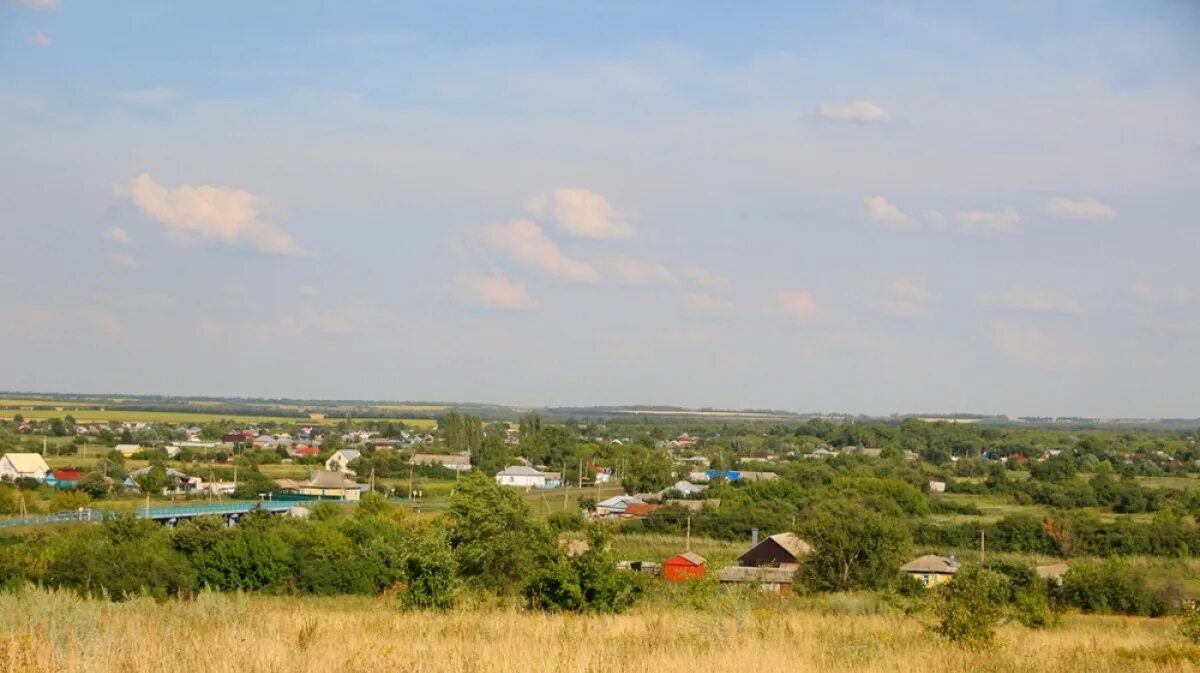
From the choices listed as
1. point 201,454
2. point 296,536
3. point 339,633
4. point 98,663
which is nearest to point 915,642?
point 339,633

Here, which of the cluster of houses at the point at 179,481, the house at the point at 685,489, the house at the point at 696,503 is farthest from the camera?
the house at the point at 685,489

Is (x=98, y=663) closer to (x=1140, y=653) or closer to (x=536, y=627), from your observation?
(x=536, y=627)

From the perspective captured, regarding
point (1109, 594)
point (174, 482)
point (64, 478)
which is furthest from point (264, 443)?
point (1109, 594)

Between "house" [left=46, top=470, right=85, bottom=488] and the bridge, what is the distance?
484 inches

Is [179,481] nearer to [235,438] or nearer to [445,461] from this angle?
[445,461]

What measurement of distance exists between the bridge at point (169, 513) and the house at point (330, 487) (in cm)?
A: 821

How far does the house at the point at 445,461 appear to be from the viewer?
94.3m

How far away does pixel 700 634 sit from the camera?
34.4 feet

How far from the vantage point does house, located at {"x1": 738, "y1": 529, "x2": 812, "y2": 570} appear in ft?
134

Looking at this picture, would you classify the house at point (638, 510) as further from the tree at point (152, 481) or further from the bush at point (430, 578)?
the bush at point (430, 578)

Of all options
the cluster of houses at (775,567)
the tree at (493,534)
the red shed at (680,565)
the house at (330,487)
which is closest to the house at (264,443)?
the house at (330,487)

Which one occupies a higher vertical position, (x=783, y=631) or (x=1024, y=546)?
(x=783, y=631)

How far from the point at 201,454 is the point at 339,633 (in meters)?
94.0

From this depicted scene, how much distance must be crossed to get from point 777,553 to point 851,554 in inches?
262
